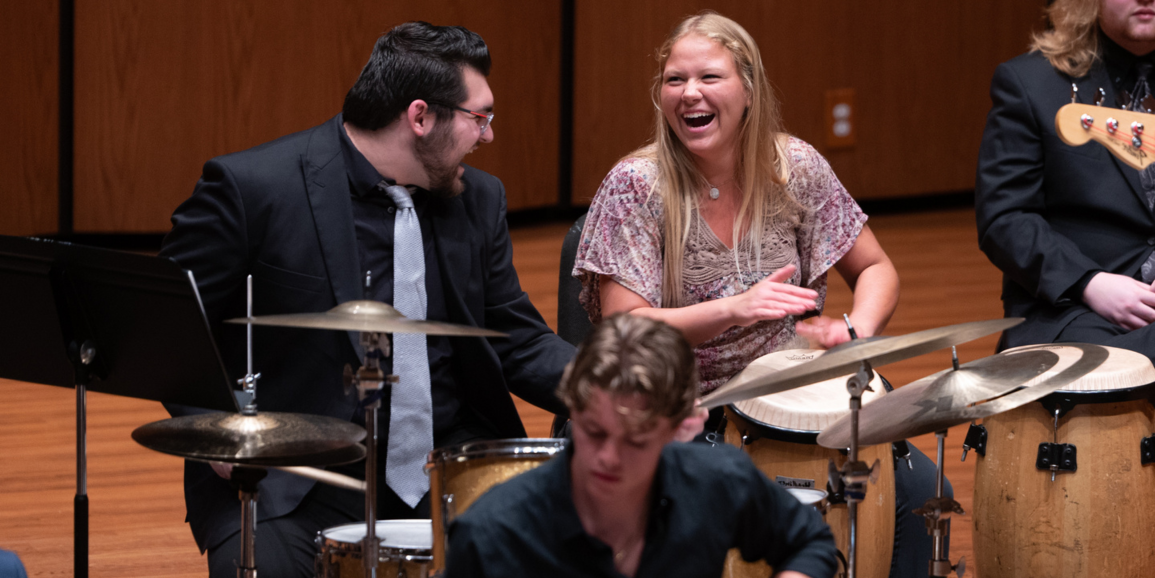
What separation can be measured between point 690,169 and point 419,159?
24.5 inches

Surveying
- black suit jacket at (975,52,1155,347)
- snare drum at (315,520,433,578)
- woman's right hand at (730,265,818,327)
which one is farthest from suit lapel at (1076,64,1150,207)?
snare drum at (315,520,433,578)

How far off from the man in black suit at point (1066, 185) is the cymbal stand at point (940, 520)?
31.7 inches

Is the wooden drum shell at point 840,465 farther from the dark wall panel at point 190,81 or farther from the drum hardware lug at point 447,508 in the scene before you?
the dark wall panel at point 190,81

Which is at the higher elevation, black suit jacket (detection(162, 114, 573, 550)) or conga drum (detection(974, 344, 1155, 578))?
black suit jacket (detection(162, 114, 573, 550))

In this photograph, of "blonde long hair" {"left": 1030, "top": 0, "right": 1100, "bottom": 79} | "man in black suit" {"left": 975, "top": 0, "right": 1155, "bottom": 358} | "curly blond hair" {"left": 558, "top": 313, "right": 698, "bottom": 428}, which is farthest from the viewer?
"blonde long hair" {"left": 1030, "top": 0, "right": 1100, "bottom": 79}

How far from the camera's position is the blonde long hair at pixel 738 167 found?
9.50ft

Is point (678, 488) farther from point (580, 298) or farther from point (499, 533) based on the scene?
point (580, 298)

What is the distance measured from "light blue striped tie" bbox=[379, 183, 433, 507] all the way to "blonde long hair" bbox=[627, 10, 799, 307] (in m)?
0.57

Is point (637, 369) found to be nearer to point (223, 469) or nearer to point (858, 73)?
point (223, 469)

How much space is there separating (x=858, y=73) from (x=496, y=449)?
6.20 meters

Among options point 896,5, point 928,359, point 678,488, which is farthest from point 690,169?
point 896,5

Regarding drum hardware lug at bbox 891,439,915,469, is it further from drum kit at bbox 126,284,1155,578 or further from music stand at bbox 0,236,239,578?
music stand at bbox 0,236,239,578

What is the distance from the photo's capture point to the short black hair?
8.87ft

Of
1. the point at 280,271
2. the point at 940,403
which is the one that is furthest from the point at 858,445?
the point at 280,271
